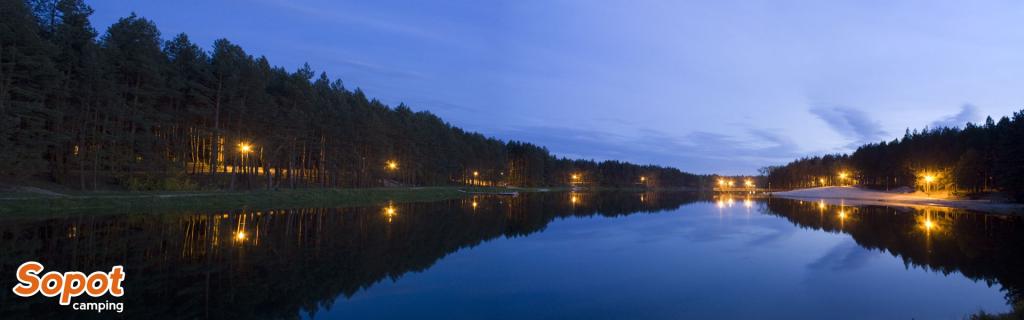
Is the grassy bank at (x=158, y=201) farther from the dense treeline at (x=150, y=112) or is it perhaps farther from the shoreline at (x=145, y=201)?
the dense treeline at (x=150, y=112)

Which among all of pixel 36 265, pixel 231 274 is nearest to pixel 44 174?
pixel 36 265

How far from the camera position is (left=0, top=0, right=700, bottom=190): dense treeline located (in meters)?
29.9

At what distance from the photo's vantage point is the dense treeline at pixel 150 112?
29859 millimetres

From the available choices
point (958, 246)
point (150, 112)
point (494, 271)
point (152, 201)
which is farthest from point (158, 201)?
point (958, 246)

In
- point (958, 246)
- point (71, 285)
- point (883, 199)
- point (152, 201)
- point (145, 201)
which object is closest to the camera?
point (71, 285)

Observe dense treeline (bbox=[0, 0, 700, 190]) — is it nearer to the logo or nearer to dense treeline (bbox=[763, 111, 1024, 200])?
the logo

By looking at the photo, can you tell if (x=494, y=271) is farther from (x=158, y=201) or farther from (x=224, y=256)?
(x=158, y=201)

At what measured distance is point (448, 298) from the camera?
11.3m

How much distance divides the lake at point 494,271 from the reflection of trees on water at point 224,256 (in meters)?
0.06

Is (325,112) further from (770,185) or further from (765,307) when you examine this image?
(770,185)

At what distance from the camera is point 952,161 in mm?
76875

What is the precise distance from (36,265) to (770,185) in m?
211

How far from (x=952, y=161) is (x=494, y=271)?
9250 centimetres

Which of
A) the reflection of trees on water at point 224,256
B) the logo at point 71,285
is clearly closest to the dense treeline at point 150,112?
the reflection of trees on water at point 224,256
